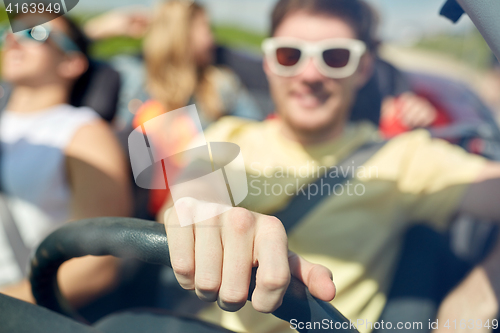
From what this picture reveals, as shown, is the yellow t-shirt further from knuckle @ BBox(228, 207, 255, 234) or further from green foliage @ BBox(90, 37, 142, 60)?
green foliage @ BBox(90, 37, 142, 60)

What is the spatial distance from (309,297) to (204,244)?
15 cm

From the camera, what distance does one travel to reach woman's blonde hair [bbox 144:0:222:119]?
156cm

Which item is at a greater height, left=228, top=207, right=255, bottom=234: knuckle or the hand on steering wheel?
left=228, top=207, right=255, bottom=234: knuckle

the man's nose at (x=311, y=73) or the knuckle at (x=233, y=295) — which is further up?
the man's nose at (x=311, y=73)

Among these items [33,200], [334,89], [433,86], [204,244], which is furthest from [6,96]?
[433,86]

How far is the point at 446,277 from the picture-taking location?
0.77 m

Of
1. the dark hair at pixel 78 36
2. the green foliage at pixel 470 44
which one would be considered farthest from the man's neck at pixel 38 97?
the green foliage at pixel 470 44

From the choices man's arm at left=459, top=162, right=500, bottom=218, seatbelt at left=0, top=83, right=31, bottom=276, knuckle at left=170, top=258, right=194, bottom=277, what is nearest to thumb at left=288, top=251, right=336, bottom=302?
knuckle at left=170, top=258, right=194, bottom=277

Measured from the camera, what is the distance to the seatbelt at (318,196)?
57 cm

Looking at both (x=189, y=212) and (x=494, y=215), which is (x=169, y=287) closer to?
(x=189, y=212)

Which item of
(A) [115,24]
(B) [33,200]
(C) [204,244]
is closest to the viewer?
(C) [204,244]

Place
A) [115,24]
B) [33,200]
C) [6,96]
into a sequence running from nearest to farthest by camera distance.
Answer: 1. [33,200]
2. [6,96]
3. [115,24]

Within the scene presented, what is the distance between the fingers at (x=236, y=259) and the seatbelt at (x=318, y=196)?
0.07 m

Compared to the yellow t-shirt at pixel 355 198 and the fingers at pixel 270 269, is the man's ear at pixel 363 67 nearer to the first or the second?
the yellow t-shirt at pixel 355 198
